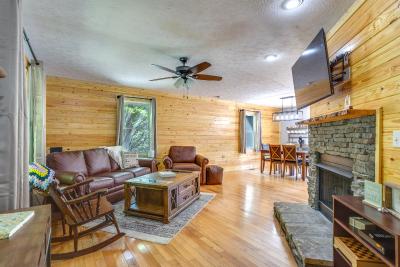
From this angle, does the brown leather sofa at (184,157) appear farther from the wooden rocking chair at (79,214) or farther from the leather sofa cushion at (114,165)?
the wooden rocking chair at (79,214)

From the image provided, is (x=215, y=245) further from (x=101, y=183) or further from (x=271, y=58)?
(x=271, y=58)

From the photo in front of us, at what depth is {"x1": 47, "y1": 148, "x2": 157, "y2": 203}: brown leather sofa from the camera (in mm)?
3068

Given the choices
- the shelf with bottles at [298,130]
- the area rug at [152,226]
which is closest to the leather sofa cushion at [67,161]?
the area rug at [152,226]

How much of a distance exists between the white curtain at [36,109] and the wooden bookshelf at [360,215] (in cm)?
378

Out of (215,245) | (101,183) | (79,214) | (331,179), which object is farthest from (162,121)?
(331,179)

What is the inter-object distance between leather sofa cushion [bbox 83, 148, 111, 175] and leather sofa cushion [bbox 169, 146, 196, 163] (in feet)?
5.50

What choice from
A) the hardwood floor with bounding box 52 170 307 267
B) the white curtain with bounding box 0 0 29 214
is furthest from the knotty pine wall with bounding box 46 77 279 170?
the white curtain with bounding box 0 0 29 214

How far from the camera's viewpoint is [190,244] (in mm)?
2301

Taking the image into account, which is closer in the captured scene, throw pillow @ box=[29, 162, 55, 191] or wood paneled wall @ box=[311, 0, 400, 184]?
wood paneled wall @ box=[311, 0, 400, 184]

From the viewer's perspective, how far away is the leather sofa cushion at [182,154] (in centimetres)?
549

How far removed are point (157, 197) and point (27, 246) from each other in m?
2.18

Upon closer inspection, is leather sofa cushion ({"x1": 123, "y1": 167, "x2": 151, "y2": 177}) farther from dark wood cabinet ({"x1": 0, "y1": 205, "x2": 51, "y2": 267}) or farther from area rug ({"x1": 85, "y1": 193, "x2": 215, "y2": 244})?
dark wood cabinet ({"x1": 0, "y1": 205, "x2": 51, "y2": 267})

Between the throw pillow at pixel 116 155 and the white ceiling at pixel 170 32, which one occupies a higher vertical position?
the white ceiling at pixel 170 32

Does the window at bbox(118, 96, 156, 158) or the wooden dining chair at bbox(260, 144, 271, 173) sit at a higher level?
the window at bbox(118, 96, 156, 158)
